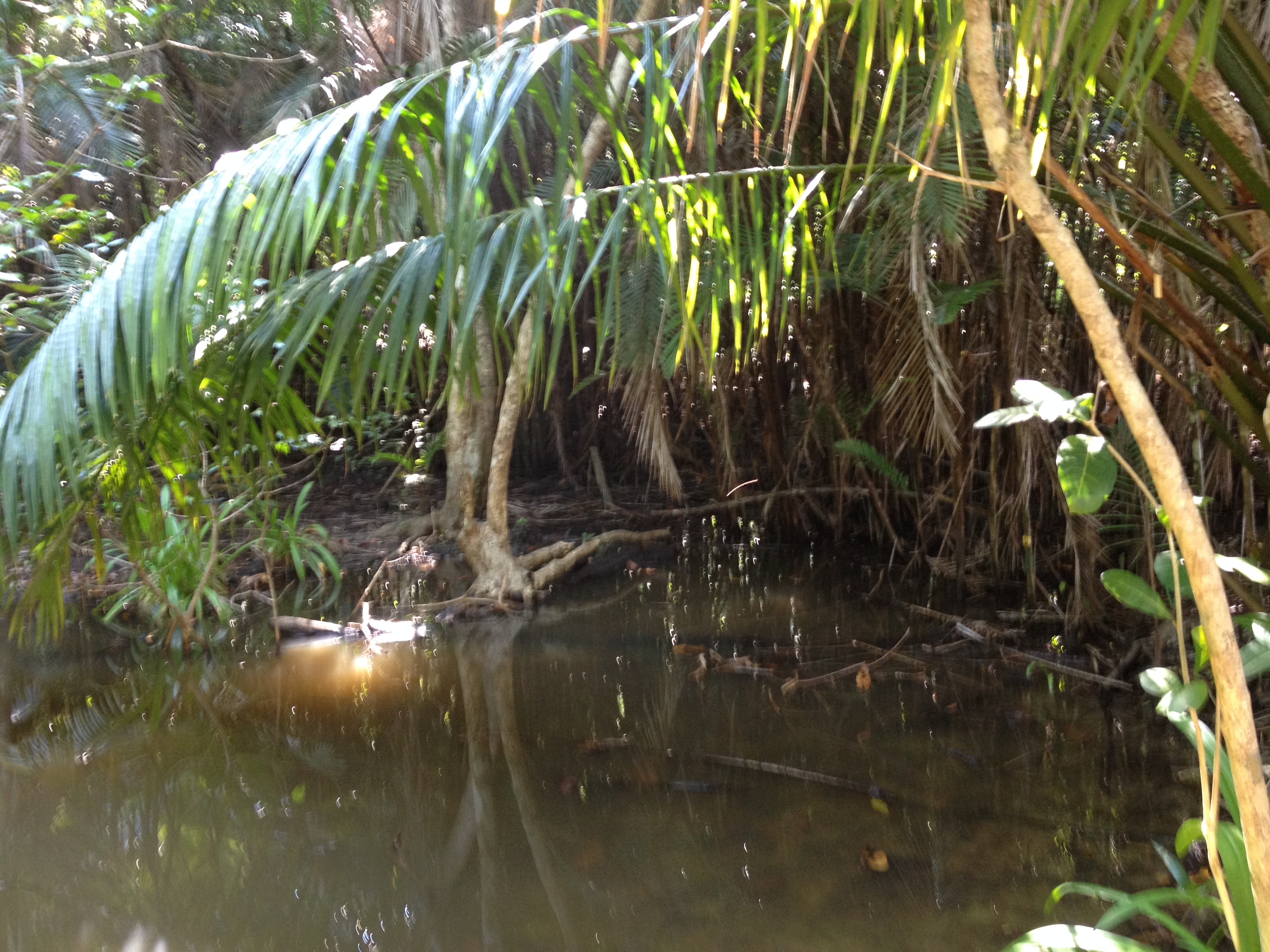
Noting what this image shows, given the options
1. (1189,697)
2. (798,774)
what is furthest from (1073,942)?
(798,774)

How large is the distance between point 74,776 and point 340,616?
1.58 metres

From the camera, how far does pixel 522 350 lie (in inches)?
146

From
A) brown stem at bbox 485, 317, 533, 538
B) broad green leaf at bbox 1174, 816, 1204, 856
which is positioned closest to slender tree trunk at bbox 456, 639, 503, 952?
brown stem at bbox 485, 317, 533, 538

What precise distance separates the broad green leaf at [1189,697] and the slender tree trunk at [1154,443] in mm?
299

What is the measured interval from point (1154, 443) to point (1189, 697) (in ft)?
1.61

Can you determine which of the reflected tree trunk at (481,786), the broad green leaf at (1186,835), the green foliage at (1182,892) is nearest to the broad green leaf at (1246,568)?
the green foliage at (1182,892)

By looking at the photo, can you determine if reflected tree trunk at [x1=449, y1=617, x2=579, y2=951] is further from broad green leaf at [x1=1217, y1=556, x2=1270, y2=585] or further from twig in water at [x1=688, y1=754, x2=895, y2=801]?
broad green leaf at [x1=1217, y1=556, x2=1270, y2=585]

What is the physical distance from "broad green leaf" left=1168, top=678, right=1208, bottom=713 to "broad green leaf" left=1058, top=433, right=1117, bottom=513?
0.30 m

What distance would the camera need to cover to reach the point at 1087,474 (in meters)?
1.21

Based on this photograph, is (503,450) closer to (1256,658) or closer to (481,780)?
(481,780)

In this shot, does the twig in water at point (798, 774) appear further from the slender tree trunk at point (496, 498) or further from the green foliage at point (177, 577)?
the green foliage at point (177, 577)

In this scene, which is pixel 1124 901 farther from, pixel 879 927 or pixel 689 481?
pixel 689 481

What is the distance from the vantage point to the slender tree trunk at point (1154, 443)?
90 centimetres

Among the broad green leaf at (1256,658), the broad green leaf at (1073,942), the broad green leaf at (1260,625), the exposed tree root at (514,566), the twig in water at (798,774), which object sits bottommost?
the exposed tree root at (514,566)
